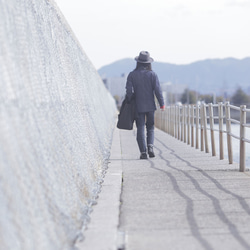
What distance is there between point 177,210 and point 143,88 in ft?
19.3

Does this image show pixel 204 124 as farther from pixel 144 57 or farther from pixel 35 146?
pixel 35 146

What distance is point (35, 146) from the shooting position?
4.19 metres

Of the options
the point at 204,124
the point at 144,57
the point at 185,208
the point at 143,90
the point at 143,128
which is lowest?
the point at 185,208

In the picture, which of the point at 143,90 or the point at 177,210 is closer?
the point at 177,210

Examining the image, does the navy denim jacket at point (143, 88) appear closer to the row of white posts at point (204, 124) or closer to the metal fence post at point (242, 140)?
the row of white posts at point (204, 124)

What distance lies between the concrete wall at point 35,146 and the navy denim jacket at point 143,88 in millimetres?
5114

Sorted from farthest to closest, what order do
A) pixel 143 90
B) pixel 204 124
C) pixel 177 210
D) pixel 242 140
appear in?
pixel 204 124
pixel 143 90
pixel 242 140
pixel 177 210

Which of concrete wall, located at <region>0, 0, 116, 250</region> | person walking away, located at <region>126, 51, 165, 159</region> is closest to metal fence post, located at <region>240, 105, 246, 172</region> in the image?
person walking away, located at <region>126, 51, 165, 159</region>

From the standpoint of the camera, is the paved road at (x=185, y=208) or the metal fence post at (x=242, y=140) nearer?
the paved road at (x=185, y=208)

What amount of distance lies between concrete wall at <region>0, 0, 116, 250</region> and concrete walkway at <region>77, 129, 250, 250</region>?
1.02 feet

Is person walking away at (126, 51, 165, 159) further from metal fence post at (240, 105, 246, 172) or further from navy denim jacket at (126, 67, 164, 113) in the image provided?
metal fence post at (240, 105, 246, 172)

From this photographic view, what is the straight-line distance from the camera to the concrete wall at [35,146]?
3.37 meters

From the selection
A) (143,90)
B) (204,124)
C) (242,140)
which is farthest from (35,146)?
(204,124)

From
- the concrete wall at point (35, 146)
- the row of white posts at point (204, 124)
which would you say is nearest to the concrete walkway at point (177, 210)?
the concrete wall at point (35, 146)
